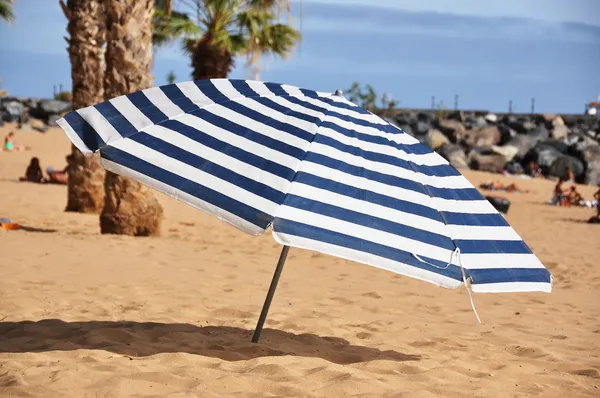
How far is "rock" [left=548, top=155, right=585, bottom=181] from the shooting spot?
3184 cm

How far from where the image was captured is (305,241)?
3686 millimetres

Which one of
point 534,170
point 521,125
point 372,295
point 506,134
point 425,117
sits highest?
point 425,117

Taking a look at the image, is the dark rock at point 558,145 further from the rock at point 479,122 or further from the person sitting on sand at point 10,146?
the person sitting on sand at point 10,146

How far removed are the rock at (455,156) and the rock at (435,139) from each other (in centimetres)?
152

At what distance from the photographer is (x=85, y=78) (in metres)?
13.2

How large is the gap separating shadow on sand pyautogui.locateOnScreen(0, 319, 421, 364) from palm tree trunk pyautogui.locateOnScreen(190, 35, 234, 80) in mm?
18519

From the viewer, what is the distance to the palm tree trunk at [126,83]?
1079 cm

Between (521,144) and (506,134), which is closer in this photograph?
(521,144)

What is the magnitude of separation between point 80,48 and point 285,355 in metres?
9.95

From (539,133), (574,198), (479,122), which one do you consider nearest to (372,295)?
(574,198)

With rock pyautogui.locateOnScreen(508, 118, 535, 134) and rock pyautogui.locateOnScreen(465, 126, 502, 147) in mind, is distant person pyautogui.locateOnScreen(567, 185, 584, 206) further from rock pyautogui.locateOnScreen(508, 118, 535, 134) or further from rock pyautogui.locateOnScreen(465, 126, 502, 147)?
rock pyautogui.locateOnScreen(508, 118, 535, 134)

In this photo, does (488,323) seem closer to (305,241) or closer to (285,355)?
(285,355)

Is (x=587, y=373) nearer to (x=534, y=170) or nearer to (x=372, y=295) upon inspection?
(x=372, y=295)

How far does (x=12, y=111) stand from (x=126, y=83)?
3566cm
